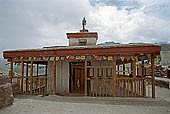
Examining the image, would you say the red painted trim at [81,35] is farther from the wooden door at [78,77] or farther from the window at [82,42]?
the wooden door at [78,77]

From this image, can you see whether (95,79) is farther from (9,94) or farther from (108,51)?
(9,94)

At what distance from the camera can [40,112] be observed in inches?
220

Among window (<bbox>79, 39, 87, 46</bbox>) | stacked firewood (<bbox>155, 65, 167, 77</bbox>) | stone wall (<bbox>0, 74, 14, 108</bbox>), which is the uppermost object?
window (<bbox>79, 39, 87, 46</bbox>)

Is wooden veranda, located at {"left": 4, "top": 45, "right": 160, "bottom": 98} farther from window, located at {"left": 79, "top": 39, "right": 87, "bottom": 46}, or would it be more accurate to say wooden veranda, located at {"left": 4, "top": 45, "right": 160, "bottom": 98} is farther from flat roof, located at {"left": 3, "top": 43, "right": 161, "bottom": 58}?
window, located at {"left": 79, "top": 39, "right": 87, "bottom": 46}

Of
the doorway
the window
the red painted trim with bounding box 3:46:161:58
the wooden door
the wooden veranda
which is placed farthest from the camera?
the window

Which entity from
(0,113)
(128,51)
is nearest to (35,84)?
(0,113)

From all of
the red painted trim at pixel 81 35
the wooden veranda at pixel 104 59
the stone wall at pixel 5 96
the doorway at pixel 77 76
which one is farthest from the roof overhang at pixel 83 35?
the stone wall at pixel 5 96

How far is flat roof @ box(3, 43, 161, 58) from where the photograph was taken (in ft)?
27.3

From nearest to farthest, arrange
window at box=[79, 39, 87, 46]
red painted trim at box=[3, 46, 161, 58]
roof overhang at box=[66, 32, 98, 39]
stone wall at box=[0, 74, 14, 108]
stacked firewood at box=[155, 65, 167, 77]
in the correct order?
stone wall at box=[0, 74, 14, 108]
red painted trim at box=[3, 46, 161, 58]
roof overhang at box=[66, 32, 98, 39]
window at box=[79, 39, 87, 46]
stacked firewood at box=[155, 65, 167, 77]

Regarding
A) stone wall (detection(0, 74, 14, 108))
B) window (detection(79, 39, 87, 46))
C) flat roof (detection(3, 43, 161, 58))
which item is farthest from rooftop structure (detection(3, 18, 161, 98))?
stone wall (detection(0, 74, 14, 108))

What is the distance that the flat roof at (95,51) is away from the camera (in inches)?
328

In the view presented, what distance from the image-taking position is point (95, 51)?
892 cm

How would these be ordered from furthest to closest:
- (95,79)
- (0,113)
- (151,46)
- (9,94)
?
(95,79), (151,46), (9,94), (0,113)

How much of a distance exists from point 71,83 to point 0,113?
20.1ft
